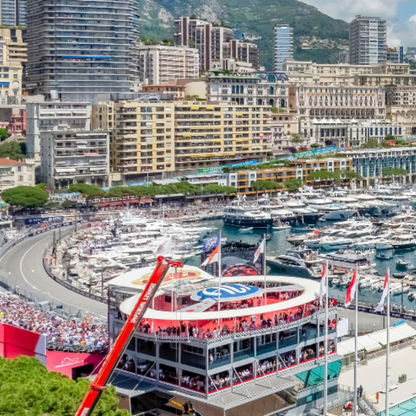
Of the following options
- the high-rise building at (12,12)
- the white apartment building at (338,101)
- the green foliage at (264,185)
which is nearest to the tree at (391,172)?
the green foliage at (264,185)

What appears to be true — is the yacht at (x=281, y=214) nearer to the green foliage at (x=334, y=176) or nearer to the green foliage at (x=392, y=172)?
the green foliage at (x=334, y=176)

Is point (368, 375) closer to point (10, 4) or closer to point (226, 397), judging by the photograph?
point (226, 397)

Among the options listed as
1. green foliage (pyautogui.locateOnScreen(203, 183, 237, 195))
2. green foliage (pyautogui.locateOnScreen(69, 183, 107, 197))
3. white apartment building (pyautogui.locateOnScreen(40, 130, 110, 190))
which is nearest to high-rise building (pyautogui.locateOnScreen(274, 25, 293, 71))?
green foliage (pyautogui.locateOnScreen(203, 183, 237, 195))

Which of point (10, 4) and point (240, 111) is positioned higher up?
point (10, 4)

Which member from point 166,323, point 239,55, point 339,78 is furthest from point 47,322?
point 239,55

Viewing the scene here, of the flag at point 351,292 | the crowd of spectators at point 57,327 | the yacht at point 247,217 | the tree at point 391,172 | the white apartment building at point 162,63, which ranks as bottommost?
the yacht at point 247,217

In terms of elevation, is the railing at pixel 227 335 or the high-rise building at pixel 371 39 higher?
the high-rise building at pixel 371 39
